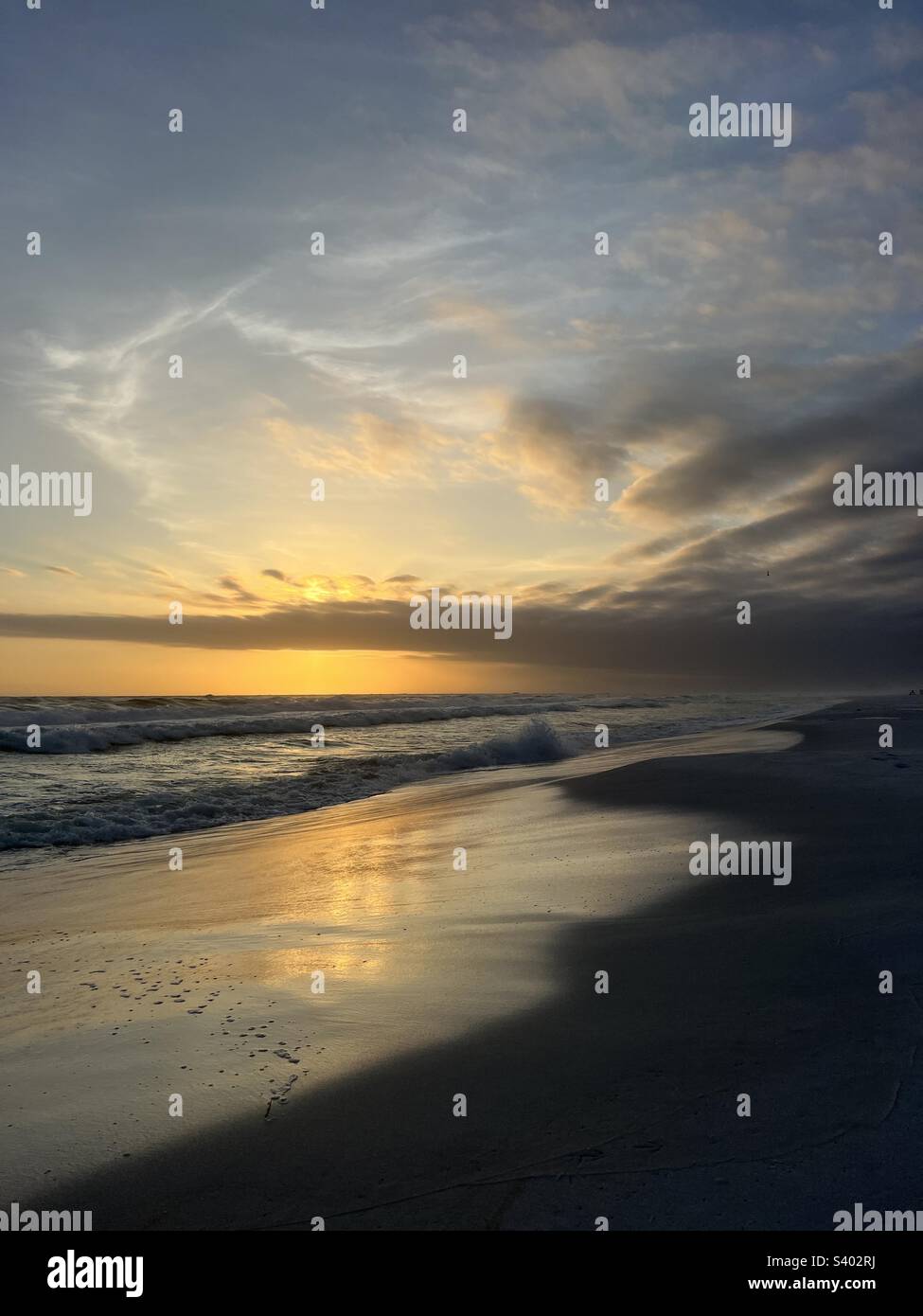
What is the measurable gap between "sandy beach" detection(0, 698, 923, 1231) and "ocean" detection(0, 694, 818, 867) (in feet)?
16.1

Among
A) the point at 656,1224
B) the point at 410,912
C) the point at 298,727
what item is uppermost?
the point at 298,727

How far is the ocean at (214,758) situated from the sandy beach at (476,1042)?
4894 millimetres

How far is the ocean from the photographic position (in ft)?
48.5

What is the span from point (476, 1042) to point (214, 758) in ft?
76.2

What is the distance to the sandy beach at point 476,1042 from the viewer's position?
3.16m

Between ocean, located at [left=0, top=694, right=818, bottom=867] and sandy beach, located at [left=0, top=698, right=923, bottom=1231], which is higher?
ocean, located at [left=0, top=694, right=818, bottom=867]

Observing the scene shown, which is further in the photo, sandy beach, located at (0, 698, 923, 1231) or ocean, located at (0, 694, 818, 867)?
ocean, located at (0, 694, 818, 867)

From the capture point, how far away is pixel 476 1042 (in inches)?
180

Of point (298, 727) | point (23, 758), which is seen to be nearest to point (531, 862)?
point (23, 758)

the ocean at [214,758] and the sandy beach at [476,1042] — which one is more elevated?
the ocean at [214,758]

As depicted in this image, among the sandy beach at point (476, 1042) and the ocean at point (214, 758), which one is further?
the ocean at point (214, 758)
